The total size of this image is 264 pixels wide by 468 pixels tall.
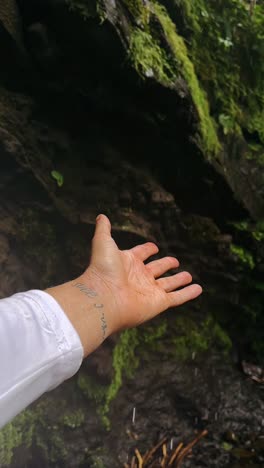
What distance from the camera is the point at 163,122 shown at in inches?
156

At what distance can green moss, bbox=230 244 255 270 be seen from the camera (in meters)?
4.96

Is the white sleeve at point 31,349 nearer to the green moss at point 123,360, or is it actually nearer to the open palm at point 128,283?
the open palm at point 128,283

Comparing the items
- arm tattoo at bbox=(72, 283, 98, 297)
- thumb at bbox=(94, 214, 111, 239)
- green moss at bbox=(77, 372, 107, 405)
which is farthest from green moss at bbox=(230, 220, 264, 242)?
arm tattoo at bbox=(72, 283, 98, 297)

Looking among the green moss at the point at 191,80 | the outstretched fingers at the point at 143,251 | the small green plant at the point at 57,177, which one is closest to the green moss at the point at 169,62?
the green moss at the point at 191,80

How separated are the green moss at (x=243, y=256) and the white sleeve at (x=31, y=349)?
365 cm

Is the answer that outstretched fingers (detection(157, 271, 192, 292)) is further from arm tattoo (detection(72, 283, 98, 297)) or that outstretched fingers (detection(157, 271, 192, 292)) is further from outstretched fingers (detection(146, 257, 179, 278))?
arm tattoo (detection(72, 283, 98, 297))

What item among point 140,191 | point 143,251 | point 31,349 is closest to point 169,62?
point 140,191

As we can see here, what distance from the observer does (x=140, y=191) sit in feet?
13.9

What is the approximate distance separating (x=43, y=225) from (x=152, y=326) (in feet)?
6.14

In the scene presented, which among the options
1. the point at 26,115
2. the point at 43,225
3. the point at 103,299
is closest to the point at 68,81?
the point at 26,115

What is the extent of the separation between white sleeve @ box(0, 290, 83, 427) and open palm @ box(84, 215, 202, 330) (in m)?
0.56

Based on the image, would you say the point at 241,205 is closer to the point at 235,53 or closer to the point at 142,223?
the point at 142,223

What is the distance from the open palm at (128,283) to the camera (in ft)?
7.47

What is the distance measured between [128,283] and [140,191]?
6.46 feet
